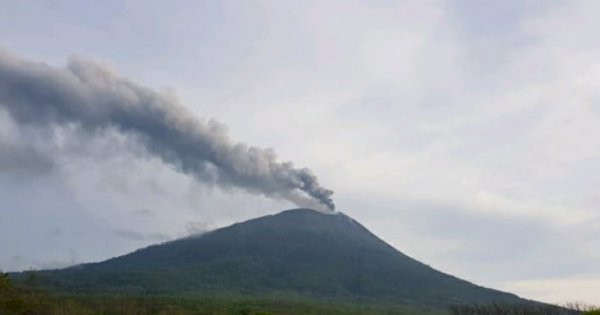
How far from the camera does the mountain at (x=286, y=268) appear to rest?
103312 mm

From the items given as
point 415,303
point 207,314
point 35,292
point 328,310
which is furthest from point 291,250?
point 35,292

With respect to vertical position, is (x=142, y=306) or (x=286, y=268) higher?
(x=286, y=268)

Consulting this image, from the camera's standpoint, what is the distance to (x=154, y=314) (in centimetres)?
5528

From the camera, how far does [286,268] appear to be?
122812mm

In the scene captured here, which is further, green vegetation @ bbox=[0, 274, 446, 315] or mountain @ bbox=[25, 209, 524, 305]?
mountain @ bbox=[25, 209, 524, 305]

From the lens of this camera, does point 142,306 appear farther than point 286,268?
No

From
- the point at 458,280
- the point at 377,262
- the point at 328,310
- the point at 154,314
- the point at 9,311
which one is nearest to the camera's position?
the point at 9,311

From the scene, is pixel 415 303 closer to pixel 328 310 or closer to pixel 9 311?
pixel 328 310

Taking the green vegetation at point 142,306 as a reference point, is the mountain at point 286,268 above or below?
above

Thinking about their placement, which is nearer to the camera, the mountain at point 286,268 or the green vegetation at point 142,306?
the green vegetation at point 142,306

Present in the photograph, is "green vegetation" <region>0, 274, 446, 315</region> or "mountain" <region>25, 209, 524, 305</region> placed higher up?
"mountain" <region>25, 209, 524, 305</region>

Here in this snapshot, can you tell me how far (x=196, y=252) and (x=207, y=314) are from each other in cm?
7864

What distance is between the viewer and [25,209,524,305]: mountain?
103312 millimetres

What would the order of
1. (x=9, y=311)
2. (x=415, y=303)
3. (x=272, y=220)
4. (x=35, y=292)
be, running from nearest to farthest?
(x=9, y=311), (x=35, y=292), (x=415, y=303), (x=272, y=220)
